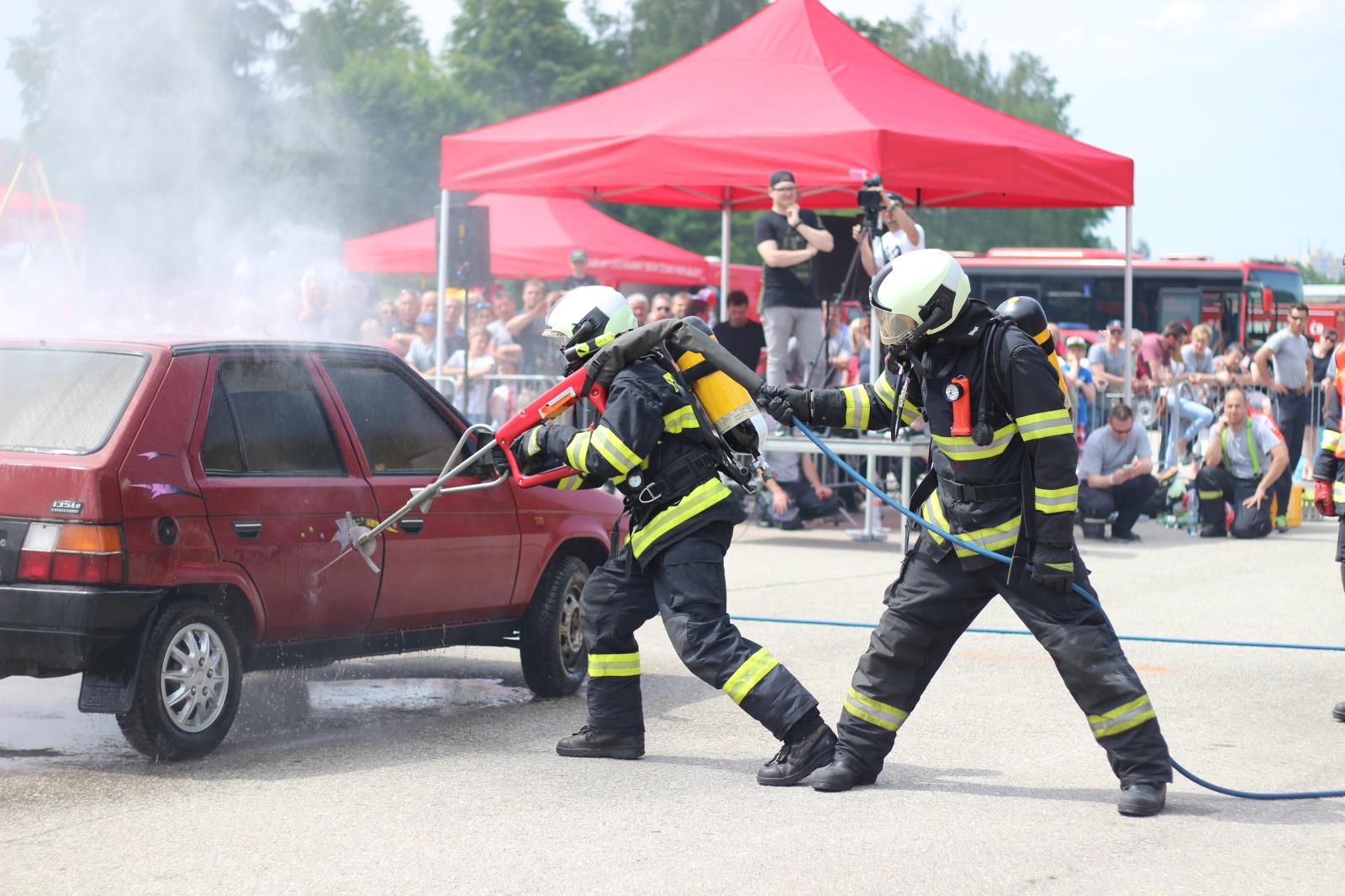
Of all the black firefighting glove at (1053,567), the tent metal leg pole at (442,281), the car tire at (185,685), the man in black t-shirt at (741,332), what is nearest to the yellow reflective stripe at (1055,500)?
the black firefighting glove at (1053,567)

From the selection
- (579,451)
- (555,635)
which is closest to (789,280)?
(555,635)

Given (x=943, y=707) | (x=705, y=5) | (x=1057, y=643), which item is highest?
(x=705, y=5)

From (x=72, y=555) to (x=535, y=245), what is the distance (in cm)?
1689

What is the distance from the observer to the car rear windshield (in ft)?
18.4

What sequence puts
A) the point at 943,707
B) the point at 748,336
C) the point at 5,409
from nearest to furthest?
the point at 5,409 → the point at 943,707 → the point at 748,336

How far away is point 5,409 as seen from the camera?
5.79 m

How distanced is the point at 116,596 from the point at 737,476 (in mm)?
2241

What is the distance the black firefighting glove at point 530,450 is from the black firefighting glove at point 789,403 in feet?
2.74

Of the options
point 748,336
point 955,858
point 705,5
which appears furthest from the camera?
point 705,5

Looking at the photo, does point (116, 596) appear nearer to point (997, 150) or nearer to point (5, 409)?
point (5, 409)

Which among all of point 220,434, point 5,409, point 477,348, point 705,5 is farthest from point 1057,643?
point 705,5

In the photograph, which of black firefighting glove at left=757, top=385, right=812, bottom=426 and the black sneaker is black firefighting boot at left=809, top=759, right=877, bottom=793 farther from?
black firefighting glove at left=757, top=385, right=812, bottom=426

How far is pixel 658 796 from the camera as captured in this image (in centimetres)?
550

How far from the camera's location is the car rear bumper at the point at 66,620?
5363 mm
